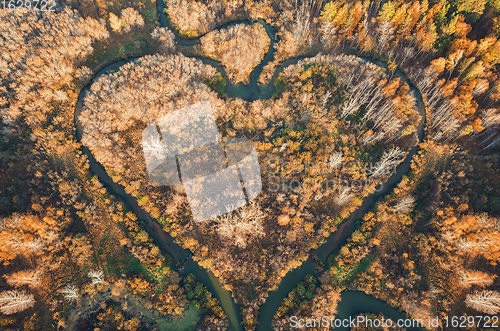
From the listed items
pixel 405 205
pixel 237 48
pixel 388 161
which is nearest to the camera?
pixel 405 205

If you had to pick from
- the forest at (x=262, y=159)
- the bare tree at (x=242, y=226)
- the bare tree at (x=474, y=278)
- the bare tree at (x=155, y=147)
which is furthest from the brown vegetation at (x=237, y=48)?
the bare tree at (x=474, y=278)

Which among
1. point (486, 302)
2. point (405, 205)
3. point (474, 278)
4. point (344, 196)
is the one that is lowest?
point (486, 302)

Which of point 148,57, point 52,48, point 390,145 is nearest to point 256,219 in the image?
point 390,145

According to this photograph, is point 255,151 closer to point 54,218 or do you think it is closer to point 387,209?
point 387,209

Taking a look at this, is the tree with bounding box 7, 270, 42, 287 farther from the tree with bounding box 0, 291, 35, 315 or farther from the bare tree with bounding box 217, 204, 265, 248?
the bare tree with bounding box 217, 204, 265, 248

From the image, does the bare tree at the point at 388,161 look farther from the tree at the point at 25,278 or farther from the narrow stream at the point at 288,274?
the tree at the point at 25,278

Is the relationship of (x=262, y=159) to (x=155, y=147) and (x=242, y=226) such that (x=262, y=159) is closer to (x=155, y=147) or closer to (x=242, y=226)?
(x=242, y=226)

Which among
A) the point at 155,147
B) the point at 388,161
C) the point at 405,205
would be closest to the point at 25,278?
the point at 155,147
